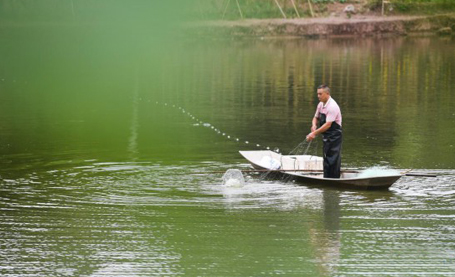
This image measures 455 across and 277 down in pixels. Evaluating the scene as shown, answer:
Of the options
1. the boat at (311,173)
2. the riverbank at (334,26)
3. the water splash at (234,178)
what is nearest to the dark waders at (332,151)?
the boat at (311,173)

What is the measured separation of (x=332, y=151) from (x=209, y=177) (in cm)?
199

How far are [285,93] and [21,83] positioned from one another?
8843 millimetres

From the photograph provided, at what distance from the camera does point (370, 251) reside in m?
9.98

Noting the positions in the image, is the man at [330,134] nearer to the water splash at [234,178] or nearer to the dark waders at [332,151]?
the dark waders at [332,151]

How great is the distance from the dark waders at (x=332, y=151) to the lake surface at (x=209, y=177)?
340mm

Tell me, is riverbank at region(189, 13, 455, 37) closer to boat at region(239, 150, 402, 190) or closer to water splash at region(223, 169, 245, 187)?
boat at region(239, 150, 402, 190)

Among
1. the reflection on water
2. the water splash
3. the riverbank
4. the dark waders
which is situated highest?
the riverbank

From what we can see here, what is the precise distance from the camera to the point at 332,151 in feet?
42.9

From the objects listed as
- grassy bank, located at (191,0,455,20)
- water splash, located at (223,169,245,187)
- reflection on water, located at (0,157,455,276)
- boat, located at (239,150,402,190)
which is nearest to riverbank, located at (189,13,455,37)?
grassy bank, located at (191,0,455,20)

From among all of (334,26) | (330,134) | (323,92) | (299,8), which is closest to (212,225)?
(330,134)

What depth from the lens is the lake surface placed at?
32.2 ft

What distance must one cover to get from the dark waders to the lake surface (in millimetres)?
340

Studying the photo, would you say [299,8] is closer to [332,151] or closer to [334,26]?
[334,26]

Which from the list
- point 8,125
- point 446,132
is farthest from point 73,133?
point 446,132
